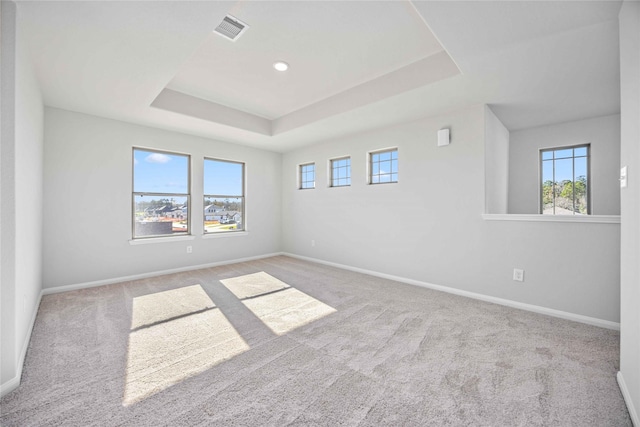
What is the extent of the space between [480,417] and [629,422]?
81 cm

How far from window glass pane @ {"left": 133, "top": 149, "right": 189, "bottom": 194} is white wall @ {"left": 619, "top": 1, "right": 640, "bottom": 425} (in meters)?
5.38

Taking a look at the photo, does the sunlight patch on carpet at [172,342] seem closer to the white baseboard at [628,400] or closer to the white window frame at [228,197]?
the white window frame at [228,197]

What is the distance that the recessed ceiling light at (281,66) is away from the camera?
2.92m

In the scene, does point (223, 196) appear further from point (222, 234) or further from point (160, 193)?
point (160, 193)

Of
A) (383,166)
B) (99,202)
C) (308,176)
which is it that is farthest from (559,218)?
(99,202)

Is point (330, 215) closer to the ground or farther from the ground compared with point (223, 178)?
closer to the ground

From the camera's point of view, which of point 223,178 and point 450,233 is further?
point 223,178

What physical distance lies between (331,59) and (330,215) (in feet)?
9.59

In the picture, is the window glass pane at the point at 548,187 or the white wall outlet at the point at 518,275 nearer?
the white wall outlet at the point at 518,275

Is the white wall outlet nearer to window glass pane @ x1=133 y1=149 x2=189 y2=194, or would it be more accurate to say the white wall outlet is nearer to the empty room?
the empty room

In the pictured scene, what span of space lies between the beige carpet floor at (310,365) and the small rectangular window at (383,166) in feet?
6.60

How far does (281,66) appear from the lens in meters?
2.97

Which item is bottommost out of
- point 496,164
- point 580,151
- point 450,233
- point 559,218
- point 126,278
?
point 126,278

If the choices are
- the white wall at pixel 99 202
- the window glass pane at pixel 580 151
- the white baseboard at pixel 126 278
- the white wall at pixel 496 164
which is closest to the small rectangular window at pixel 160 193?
the white wall at pixel 99 202
